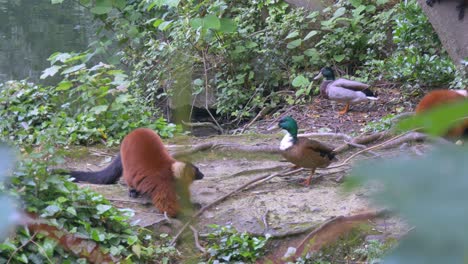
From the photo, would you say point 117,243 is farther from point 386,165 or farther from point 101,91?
point 386,165

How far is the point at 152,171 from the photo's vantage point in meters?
4.21

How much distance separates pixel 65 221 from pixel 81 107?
313 centimetres

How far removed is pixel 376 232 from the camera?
3820 mm

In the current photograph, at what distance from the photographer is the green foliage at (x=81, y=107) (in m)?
6.07

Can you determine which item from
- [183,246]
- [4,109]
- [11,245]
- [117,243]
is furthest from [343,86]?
[11,245]

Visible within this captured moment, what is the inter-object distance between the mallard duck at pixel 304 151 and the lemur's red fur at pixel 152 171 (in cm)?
93

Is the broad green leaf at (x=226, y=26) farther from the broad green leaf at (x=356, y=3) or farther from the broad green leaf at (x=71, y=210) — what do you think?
the broad green leaf at (x=356, y=3)

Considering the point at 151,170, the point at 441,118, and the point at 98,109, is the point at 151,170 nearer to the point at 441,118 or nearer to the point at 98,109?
the point at 98,109

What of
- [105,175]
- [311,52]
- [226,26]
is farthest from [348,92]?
[105,175]

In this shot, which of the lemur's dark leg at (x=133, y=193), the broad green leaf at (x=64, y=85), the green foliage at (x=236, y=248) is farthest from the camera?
the broad green leaf at (x=64, y=85)

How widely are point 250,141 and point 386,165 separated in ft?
19.7

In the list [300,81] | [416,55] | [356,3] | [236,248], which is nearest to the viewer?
[236,248]

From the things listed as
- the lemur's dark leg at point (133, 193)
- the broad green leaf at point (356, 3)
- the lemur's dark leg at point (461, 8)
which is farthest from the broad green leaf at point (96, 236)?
the broad green leaf at point (356, 3)

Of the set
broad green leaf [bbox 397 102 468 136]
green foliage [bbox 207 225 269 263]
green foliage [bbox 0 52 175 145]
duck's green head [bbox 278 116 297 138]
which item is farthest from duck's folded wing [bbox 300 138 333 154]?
broad green leaf [bbox 397 102 468 136]
